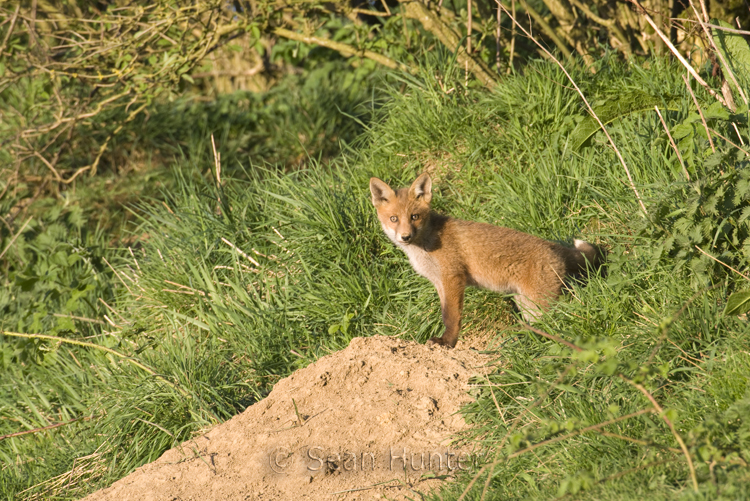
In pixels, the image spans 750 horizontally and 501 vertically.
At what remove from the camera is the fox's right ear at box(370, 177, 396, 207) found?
16.1 feet

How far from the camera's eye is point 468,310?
4844mm

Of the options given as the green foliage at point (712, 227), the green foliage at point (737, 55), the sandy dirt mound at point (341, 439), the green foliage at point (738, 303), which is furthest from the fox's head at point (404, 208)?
the green foliage at point (737, 55)

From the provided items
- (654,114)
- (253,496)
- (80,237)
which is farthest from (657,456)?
(80,237)

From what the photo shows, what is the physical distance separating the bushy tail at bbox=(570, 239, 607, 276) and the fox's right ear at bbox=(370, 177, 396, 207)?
140 cm

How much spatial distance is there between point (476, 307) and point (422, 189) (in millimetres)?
980

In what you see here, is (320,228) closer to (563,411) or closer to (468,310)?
(468,310)

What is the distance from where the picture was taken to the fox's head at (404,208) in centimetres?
470

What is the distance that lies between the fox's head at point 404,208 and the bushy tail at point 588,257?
1114 millimetres

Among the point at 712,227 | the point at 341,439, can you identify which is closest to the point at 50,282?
the point at 341,439

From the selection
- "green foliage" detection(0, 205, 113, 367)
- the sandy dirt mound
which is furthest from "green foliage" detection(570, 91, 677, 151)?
"green foliage" detection(0, 205, 113, 367)

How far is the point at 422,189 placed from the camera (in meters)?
4.96

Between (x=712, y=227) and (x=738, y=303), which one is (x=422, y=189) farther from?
(x=738, y=303)

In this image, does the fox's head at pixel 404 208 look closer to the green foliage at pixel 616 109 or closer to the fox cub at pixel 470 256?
the fox cub at pixel 470 256

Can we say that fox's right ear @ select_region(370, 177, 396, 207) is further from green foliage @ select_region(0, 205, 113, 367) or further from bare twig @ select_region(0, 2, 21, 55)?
bare twig @ select_region(0, 2, 21, 55)
